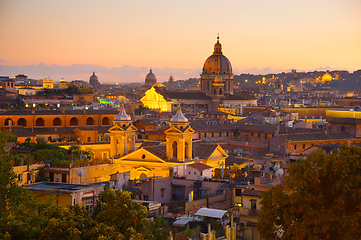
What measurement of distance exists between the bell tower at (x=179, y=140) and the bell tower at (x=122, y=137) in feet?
8.99

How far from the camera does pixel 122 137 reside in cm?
3144

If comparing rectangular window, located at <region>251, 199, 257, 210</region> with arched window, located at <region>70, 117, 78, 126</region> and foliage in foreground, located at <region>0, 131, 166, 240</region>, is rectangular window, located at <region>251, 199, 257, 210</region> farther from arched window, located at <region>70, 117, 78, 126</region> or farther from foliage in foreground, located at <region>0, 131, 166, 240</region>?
arched window, located at <region>70, 117, 78, 126</region>

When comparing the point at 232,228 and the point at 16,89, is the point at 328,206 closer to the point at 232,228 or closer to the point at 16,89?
the point at 232,228

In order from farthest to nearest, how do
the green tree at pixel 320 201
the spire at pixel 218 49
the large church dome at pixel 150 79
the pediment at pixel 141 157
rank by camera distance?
the large church dome at pixel 150 79 → the spire at pixel 218 49 → the pediment at pixel 141 157 → the green tree at pixel 320 201

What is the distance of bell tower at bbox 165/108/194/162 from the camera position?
29.2m

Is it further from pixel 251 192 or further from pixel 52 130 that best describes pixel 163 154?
pixel 52 130

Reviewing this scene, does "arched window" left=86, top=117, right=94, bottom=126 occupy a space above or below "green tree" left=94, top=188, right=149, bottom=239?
below

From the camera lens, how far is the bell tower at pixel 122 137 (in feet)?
103

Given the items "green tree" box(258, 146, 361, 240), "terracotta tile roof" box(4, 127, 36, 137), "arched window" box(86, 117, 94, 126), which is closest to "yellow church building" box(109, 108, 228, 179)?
"terracotta tile roof" box(4, 127, 36, 137)

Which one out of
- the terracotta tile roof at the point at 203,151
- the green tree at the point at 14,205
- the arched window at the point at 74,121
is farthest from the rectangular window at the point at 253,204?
the arched window at the point at 74,121

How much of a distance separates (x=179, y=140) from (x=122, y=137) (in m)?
3.58

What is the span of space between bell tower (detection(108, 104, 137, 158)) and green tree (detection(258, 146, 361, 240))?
53.2ft

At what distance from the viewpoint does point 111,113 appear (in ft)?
173

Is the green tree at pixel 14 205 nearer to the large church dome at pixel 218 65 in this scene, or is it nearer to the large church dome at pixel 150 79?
the large church dome at pixel 218 65
